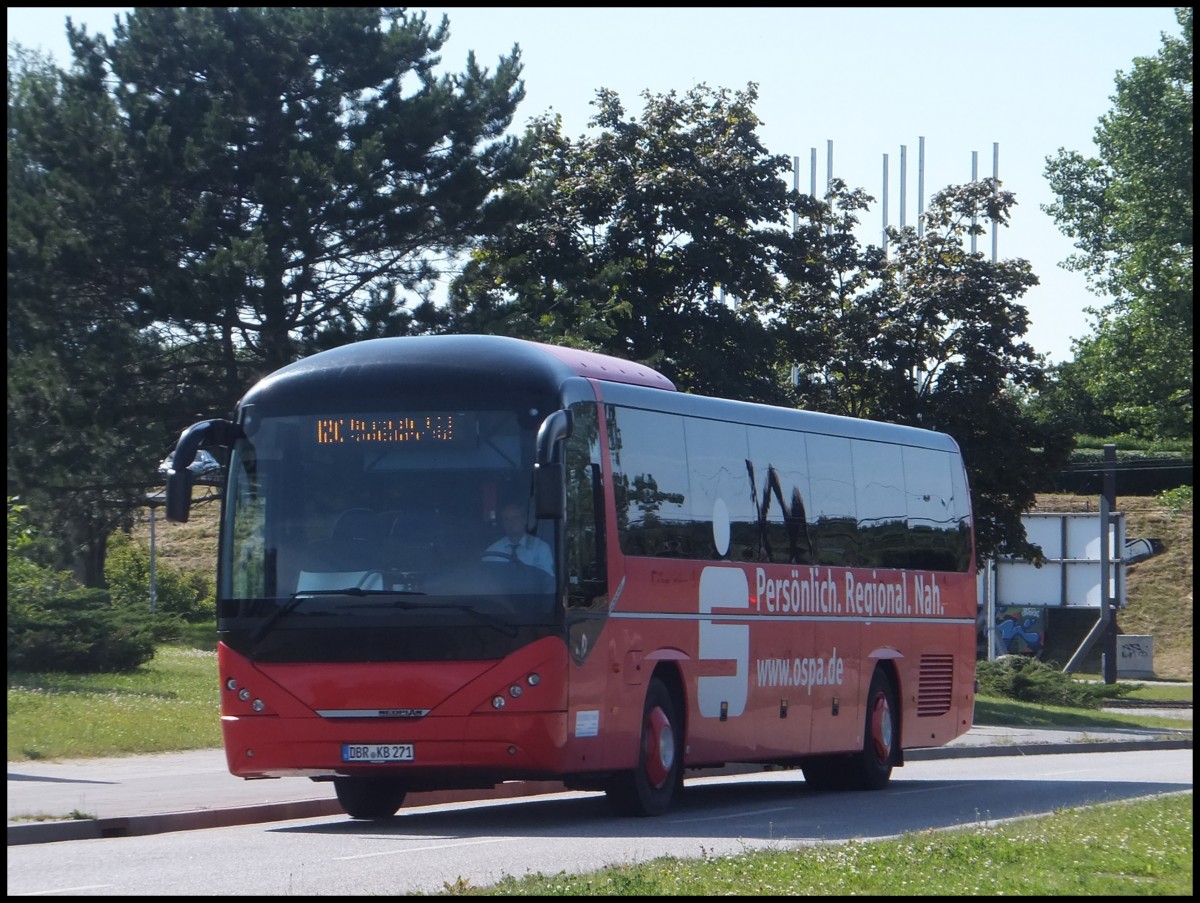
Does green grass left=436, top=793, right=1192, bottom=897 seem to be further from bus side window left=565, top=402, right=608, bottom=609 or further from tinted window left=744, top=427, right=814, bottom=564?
tinted window left=744, top=427, right=814, bottom=564

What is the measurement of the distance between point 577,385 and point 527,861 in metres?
4.36

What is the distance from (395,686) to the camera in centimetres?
1405

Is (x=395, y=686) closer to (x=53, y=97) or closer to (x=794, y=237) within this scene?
(x=53, y=97)

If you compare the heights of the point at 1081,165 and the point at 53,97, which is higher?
the point at 1081,165

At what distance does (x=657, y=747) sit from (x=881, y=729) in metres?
5.33

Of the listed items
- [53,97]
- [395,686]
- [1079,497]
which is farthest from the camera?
[1079,497]

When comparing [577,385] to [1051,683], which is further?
[1051,683]

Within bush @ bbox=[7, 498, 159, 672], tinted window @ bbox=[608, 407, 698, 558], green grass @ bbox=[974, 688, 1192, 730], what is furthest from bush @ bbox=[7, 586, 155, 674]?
tinted window @ bbox=[608, 407, 698, 558]

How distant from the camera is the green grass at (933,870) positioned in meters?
9.14

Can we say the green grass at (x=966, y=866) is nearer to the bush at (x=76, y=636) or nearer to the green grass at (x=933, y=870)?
the green grass at (x=933, y=870)

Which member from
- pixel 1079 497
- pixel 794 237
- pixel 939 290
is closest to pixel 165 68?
pixel 794 237

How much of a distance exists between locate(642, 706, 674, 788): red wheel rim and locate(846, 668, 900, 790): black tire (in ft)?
15.3

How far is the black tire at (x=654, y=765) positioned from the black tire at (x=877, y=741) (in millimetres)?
4446

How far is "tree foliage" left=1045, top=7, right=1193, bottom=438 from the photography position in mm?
48438
